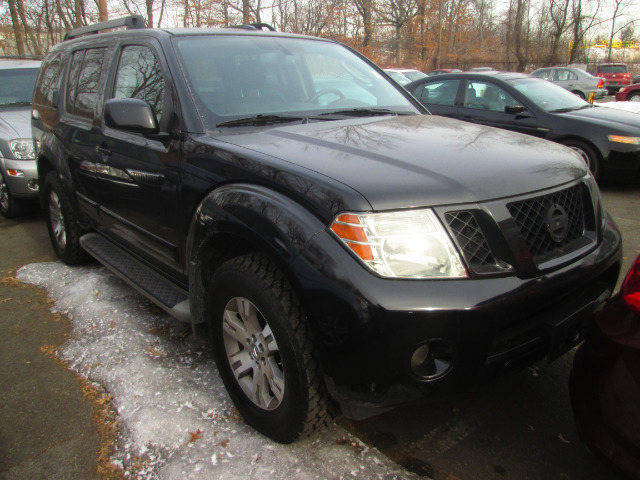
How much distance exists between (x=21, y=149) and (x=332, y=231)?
525 centimetres

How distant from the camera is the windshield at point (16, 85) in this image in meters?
7.02

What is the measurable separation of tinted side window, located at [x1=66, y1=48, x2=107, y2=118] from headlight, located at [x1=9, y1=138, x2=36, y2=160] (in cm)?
217

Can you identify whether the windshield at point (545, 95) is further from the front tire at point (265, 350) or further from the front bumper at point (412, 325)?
the front tire at point (265, 350)

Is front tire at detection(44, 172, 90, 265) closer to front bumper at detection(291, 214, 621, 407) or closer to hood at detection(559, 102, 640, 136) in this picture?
front bumper at detection(291, 214, 621, 407)

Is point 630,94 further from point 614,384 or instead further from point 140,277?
point 614,384

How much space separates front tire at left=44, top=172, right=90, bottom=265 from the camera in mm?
4180

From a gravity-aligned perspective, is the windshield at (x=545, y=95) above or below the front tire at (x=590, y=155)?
above

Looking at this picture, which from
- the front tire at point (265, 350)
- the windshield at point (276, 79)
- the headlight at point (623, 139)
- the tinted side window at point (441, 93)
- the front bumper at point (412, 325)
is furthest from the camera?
the tinted side window at point (441, 93)

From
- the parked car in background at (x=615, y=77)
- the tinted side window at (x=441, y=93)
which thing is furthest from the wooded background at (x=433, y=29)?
the tinted side window at (x=441, y=93)

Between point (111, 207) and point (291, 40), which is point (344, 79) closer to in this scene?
point (291, 40)

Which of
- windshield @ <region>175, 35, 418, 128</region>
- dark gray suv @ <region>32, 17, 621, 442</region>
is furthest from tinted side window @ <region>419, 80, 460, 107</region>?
dark gray suv @ <region>32, 17, 621, 442</region>

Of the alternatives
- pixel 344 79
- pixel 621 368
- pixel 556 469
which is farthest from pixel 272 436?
pixel 344 79

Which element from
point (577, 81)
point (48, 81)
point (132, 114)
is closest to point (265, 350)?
point (132, 114)

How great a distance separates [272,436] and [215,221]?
94cm
